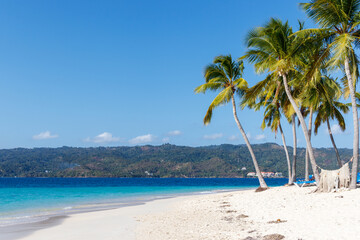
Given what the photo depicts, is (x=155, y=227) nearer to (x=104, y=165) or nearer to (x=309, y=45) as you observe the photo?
(x=309, y=45)

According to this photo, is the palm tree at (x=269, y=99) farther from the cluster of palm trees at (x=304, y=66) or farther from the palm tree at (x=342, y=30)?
the palm tree at (x=342, y=30)

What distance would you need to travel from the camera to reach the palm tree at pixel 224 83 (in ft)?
60.9

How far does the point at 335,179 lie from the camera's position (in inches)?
463

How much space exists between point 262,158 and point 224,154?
2118 cm

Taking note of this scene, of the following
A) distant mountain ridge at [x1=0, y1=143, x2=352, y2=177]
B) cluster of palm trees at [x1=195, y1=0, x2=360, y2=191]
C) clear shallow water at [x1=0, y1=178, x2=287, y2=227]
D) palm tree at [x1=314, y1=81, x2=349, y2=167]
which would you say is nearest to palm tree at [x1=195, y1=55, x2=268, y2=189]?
cluster of palm trees at [x1=195, y1=0, x2=360, y2=191]

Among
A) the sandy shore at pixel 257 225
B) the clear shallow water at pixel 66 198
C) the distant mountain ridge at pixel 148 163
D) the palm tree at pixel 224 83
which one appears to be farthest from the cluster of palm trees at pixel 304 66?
the distant mountain ridge at pixel 148 163

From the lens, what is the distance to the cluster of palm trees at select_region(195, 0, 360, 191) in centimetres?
1123

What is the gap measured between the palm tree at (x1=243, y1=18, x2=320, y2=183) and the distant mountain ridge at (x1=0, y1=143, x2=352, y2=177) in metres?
110

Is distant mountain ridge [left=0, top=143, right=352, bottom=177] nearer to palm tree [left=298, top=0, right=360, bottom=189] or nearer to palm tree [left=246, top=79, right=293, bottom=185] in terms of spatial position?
palm tree [left=246, top=79, right=293, bottom=185]

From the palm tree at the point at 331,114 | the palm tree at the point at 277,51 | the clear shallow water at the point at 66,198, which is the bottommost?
the clear shallow water at the point at 66,198

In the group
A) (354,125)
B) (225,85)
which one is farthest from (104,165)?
(354,125)

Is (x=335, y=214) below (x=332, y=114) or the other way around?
below

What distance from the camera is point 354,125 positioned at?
11016 mm

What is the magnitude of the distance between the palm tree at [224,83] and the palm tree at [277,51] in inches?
110
